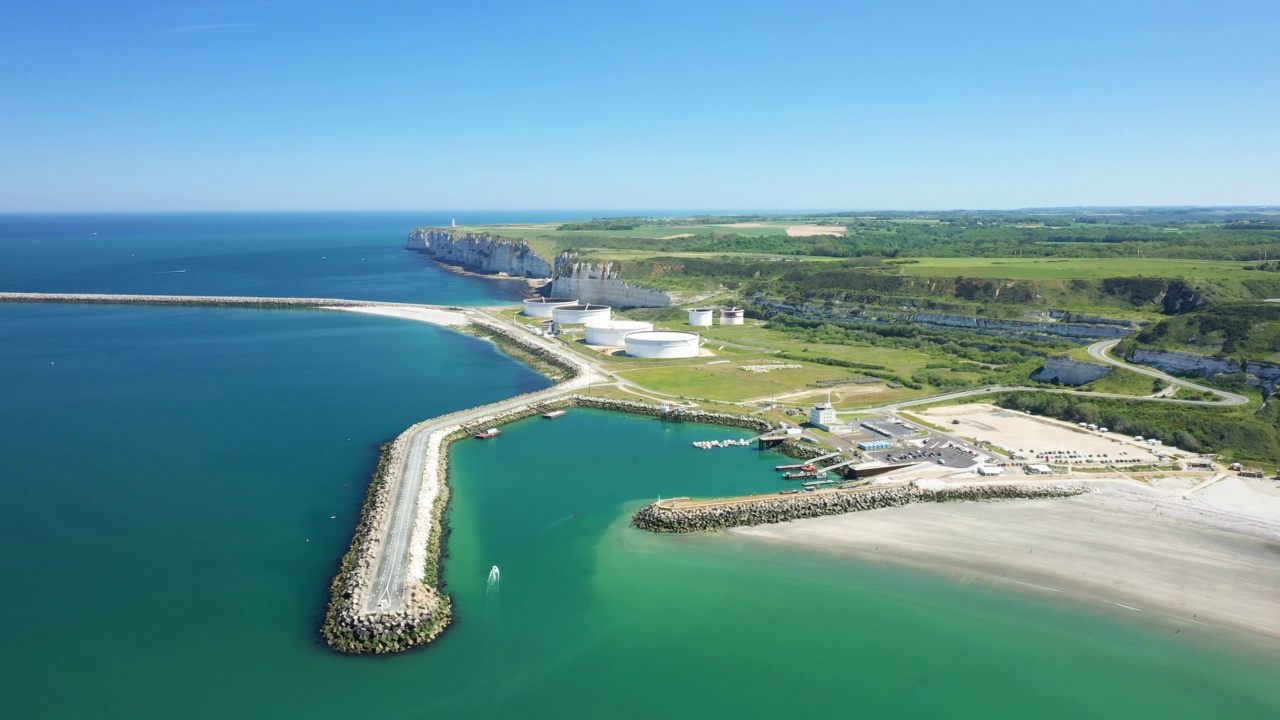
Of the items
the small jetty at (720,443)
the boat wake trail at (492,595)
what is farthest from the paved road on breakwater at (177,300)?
the boat wake trail at (492,595)

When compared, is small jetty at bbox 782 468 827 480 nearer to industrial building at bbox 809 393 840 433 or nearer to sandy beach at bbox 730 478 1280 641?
sandy beach at bbox 730 478 1280 641

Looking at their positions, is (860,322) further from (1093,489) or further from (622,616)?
(622,616)

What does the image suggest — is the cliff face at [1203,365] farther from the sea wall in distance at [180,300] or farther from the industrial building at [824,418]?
the sea wall in distance at [180,300]

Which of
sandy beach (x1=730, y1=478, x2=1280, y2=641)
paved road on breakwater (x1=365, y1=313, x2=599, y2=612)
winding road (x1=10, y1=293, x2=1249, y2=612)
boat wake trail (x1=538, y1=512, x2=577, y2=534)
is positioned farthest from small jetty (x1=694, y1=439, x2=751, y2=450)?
paved road on breakwater (x1=365, y1=313, x2=599, y2=612)

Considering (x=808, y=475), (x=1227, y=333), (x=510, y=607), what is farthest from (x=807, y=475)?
(x=1227, y=333)

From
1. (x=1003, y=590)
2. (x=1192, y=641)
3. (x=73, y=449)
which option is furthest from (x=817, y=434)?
(x=73, y=449)
